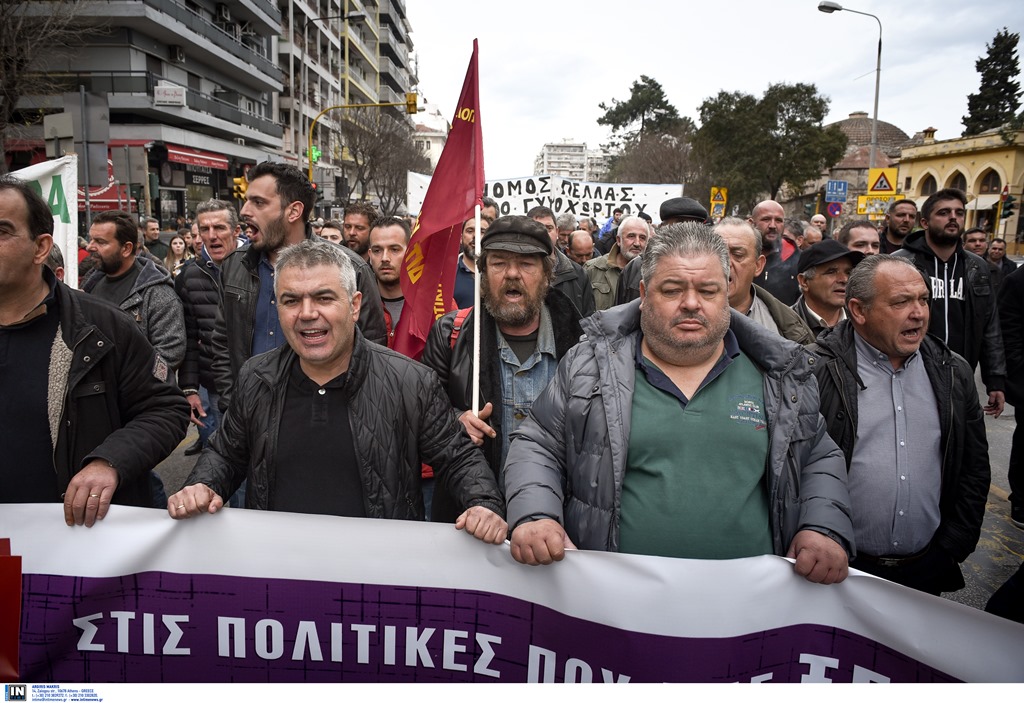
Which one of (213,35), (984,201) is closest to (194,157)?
(213,35)

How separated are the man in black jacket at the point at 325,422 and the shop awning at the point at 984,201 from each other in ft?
175

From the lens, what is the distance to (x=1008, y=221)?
4472cm

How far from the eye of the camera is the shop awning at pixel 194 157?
99.0 ft

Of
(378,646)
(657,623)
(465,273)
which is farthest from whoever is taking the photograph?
(465,273)

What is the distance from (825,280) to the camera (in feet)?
13.1

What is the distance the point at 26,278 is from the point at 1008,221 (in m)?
53.8

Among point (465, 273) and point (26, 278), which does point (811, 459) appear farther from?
point (465, 273)

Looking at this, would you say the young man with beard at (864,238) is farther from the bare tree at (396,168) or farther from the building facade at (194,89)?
the bare tree at (396,168)

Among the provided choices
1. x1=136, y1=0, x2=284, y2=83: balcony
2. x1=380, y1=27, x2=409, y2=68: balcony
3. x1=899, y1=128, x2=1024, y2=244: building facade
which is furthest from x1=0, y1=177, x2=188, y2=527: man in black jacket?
x1=380, y1=27, x2=409, y2=68: balcony

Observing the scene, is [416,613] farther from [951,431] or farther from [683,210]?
[683,210]

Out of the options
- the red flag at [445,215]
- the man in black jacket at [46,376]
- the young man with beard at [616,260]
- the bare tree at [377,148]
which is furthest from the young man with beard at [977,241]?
the bare tree at [377,148]

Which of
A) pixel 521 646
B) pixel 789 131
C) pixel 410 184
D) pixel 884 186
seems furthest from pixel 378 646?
pixel 789 131

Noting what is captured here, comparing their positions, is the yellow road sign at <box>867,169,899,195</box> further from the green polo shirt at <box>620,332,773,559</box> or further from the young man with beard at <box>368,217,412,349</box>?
the green polo shirt at <box>620,332,773,559</box>

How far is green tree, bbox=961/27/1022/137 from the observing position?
66844 mm
